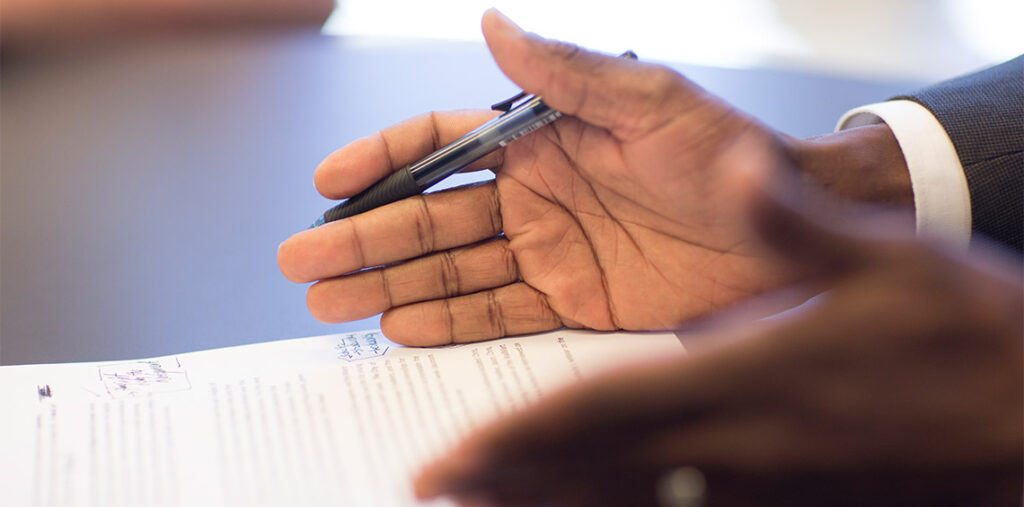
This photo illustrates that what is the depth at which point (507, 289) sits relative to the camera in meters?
0.70

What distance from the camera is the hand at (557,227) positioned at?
0.62 m

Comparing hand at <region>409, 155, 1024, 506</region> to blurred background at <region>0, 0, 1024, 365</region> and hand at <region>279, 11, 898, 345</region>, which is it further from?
blurred background at <region>0, 0, 1024, 365</region>

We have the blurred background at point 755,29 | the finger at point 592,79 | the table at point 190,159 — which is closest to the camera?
the finger at point 592,79

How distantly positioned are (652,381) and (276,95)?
0.74 meters

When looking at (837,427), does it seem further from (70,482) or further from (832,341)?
(70,482)

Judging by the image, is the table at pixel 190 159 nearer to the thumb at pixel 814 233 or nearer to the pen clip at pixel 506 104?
the pen clip at pixel 506 104

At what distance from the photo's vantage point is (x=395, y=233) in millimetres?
681

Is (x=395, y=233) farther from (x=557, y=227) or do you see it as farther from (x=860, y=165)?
(x=860, y=165)

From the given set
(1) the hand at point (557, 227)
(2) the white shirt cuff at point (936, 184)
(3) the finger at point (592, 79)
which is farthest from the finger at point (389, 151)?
(2) the white shirt cuff at point (936, 184)

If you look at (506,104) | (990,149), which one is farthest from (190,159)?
(990,149)

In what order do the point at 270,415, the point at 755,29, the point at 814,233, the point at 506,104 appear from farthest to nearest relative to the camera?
the point at 755,29 → the point at 506,104 → the point at 270,415 → the point at 814,233

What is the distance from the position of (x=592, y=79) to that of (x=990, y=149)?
1.30 feet

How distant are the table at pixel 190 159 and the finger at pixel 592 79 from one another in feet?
1.03

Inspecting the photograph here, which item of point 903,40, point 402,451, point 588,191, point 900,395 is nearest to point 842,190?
point 588,191
